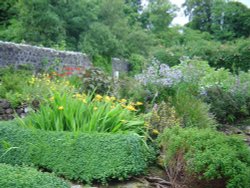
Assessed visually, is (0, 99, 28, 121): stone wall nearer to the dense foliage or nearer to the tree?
the dense foliage

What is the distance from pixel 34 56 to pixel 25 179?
7.92 m

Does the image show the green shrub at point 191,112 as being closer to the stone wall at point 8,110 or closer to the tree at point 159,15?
the stone wall at point 8,110

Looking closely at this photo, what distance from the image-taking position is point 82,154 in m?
4.59

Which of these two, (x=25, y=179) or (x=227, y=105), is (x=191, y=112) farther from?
(x=25, y=179)

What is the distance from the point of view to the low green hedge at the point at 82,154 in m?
4.47

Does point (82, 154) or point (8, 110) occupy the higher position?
point (82, 154)

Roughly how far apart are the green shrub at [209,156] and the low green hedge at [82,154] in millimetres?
452

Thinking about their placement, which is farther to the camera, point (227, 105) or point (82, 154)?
point (227, 105)

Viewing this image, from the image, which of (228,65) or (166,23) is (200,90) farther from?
(166,23)

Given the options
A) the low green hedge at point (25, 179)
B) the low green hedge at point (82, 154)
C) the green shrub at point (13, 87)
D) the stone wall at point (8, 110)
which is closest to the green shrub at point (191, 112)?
the low green hedge at point (82, 154)

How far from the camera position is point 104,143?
4.61 metres

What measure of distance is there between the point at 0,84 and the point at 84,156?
4.57 m

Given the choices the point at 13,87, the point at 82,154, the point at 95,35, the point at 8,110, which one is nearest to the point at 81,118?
the point at 82,154

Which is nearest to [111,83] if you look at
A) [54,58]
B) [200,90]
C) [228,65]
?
[200,90]
